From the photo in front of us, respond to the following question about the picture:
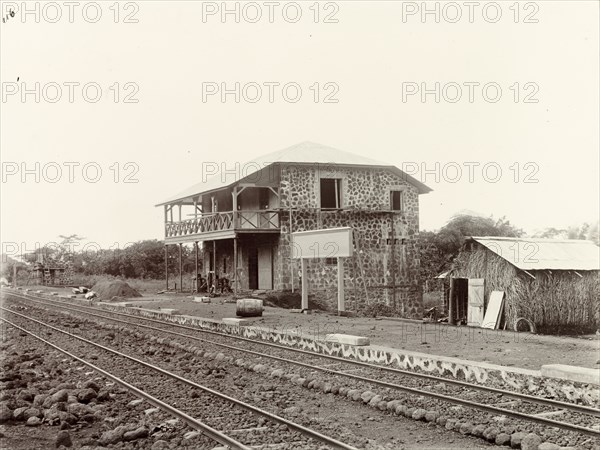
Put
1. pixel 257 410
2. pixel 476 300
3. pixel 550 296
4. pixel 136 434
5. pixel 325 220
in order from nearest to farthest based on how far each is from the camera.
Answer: pixel 136 434
pixel 257 410
pixel 550 296
pixel 476 300
pixel 325 220

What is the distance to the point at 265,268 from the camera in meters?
29.1

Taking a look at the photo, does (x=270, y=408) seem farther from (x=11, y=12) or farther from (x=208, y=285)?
(x=208, y=285)

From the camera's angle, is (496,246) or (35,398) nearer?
(35,398)

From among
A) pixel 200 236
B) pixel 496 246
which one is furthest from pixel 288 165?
pixel 496 246

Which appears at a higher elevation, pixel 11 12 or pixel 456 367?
pixel 11 12

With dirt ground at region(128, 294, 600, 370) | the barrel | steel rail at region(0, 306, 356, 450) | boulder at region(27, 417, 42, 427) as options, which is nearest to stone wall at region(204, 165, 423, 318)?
dirt ground at region(128, 294, 600, 370)

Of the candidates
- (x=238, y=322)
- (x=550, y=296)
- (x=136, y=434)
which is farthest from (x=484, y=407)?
(x=550, y=296)

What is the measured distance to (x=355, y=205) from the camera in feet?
95.0

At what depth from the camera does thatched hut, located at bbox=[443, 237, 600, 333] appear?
1812 cm

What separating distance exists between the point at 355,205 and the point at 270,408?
21159 millimetres

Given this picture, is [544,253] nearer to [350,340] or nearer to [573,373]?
[350,340]

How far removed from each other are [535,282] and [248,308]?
25.2 ft

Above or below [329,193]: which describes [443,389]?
below

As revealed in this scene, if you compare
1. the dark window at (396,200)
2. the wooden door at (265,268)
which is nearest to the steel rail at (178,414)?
the wooden door at (265,268)
